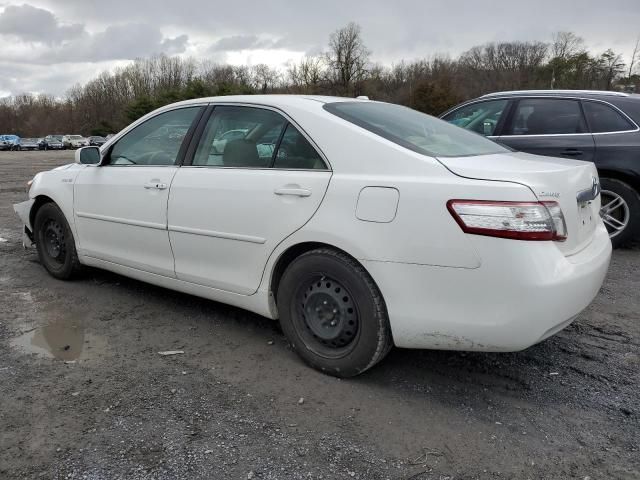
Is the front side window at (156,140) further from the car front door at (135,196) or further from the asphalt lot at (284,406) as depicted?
the asphalt lot at (284,406)

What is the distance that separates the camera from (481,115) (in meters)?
6.72

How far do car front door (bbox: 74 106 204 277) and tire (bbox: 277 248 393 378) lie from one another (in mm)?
1134

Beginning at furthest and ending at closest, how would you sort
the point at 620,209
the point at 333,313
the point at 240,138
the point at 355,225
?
the point at 620,209 < the point at 240,138 < the point at 333,313 < the point at 355,225

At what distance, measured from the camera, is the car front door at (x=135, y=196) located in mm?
3848

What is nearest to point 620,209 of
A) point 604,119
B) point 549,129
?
point 604,119

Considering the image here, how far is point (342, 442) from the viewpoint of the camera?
8.18 ft

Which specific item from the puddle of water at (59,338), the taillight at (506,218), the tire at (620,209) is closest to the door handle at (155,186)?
the puddle of water at (59,338)

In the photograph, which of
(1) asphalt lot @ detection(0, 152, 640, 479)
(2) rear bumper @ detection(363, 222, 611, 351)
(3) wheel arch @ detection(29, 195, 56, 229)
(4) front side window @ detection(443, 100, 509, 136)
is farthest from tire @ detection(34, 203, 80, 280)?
(4) front side window @ detection(443, 100, 509, 136)

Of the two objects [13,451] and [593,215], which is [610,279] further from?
[13,451]

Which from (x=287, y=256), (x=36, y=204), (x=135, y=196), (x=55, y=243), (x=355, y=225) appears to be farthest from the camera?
(x=36, y=204)

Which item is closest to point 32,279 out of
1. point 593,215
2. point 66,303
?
point 66,303

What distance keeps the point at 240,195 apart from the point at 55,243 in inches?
98.6

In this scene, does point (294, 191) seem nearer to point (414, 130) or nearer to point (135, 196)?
point (414, 130)

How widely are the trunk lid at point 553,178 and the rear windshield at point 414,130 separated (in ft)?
0.63
